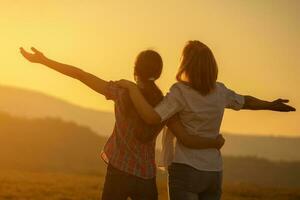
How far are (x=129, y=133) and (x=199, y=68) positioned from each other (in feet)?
2.97

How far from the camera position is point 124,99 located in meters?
5.35

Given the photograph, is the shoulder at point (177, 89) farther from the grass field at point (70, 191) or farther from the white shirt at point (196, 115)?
the grass field at point (70, 191)

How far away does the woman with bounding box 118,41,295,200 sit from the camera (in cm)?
491

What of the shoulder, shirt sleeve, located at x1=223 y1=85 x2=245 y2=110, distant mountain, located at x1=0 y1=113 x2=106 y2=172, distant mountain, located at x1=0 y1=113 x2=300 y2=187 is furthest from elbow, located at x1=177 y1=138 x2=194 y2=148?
distant mountain, located at x1=0 y1=113 x2=106 y2=172

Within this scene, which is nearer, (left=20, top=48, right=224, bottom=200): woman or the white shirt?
the white shirt

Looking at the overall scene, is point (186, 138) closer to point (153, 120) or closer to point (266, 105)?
point (153, 120)

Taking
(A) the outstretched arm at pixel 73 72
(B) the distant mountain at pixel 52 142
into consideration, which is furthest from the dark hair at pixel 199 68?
(B) the distant mountain at pixel 52 142

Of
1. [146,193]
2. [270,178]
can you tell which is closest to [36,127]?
[270,178]

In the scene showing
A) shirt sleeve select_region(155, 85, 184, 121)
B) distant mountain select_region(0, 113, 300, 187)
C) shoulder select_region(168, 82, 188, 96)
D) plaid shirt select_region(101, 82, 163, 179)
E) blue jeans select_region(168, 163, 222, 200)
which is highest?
shoulder select_region(168, 82, 188, 96)

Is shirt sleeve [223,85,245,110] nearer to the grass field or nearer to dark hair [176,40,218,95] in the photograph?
dark hair [176,40,218,95]

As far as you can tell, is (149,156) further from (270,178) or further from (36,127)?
(270,178)

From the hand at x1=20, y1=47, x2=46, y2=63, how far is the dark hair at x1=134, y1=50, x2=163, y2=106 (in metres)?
0.75

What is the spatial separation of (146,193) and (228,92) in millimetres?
1062

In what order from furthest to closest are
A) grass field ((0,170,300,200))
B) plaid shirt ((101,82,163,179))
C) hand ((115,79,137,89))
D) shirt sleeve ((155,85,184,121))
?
grass field ((0,170,300,200))
plaid shirt ((101,82,163,179))
hand ((115,79,137,89))
shirt sleeve ((155,85,184,121))
